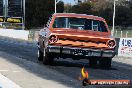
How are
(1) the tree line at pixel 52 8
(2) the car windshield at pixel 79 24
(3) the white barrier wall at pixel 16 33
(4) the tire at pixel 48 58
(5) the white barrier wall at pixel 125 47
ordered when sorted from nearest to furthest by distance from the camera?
1. (4) the tire at pixel 48 58
2. (2) the car windshield at pixel 79 24
3. (5) the white barrier wall at pixel 125 47
4. (3) the white barrier wall at pixel 16 33
5. (1) the tree line at pixel 52 8

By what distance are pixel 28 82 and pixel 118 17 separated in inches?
2922

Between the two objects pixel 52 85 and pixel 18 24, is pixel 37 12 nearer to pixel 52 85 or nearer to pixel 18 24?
pixel 18 24

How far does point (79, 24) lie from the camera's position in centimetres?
1730

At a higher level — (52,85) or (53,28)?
(53,28)

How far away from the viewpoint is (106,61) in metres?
16.8

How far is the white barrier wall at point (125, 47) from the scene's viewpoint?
1047 inches

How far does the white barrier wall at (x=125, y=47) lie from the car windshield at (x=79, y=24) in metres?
9.35

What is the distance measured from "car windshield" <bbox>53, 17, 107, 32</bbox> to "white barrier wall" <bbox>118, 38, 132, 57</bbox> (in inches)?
368

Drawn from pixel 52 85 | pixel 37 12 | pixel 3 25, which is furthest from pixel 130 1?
pixel 52 85

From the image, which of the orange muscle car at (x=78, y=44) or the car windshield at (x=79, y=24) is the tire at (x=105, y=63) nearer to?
the orange muscle car at (x=78, y=44)

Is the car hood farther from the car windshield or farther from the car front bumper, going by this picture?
the car windshield

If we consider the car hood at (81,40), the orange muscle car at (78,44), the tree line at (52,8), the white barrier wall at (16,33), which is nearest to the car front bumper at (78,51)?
the orange muscle car at (78,44)

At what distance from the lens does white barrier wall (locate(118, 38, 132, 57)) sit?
26600mm

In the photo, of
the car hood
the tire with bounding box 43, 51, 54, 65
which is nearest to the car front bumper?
the car hood
